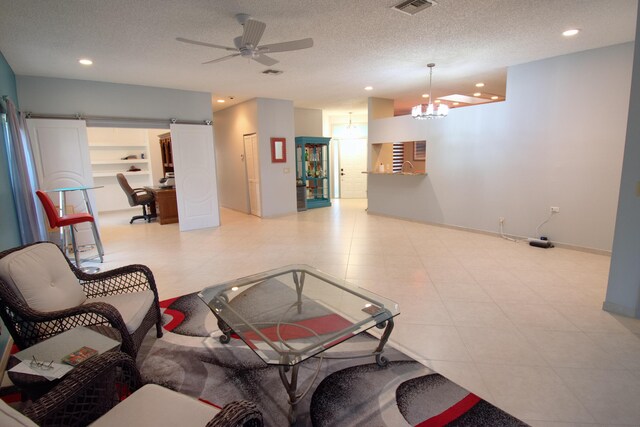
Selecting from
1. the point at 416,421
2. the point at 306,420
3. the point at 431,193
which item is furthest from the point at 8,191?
the point at 431,193

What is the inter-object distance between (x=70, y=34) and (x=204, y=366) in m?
3.54

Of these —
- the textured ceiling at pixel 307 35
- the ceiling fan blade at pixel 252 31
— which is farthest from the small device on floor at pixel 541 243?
the ceiling fan blade at pixel 252 31

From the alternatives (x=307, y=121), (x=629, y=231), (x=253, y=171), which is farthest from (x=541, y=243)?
(x=307, y=121)

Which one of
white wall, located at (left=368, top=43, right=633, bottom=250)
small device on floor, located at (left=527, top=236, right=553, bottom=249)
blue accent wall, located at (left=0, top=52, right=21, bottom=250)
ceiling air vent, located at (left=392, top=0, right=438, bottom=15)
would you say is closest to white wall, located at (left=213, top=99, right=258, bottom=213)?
white wall, located at (left=368, top=43, right=633, bottom=250)

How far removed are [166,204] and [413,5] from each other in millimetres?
6061

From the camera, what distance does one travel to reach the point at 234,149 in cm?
828

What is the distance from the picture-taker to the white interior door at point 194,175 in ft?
20.0

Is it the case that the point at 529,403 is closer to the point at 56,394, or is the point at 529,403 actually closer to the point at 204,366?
the point at 204,366

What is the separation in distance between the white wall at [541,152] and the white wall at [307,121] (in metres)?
3.38

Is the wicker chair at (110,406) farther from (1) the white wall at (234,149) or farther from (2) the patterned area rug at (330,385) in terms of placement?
(1) the white wall at (234,149)

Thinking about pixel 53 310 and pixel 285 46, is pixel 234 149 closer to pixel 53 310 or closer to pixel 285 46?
pixel 285 46

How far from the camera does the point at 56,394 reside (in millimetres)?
1160

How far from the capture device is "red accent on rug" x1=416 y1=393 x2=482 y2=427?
167 cm

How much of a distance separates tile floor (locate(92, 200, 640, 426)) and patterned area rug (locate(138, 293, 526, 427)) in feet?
0.59
